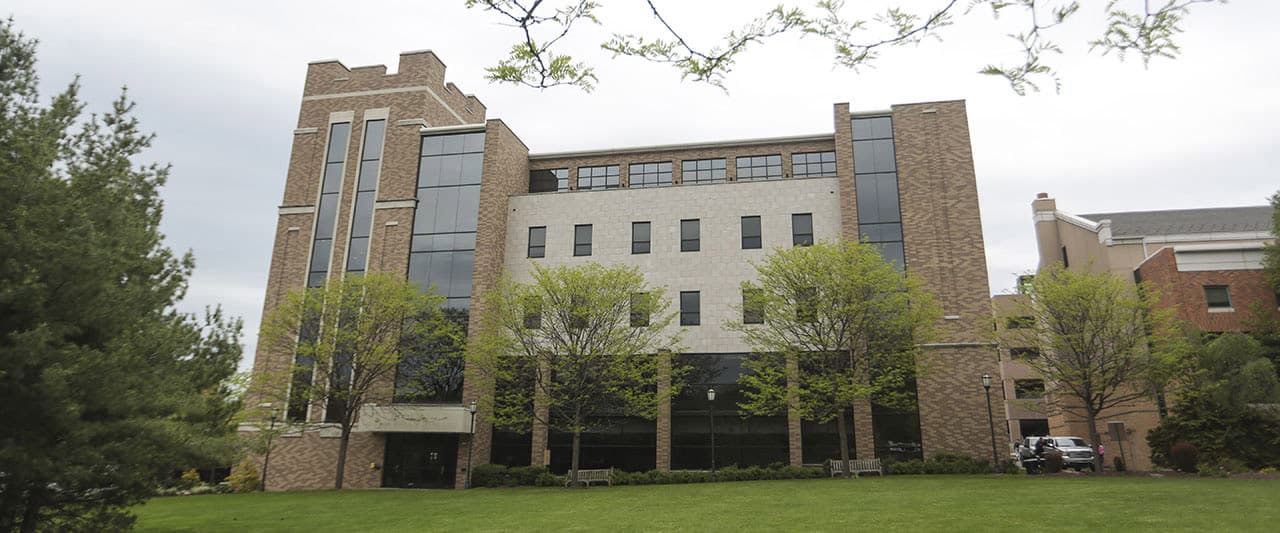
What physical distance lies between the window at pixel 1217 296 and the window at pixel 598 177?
2740 centimetres

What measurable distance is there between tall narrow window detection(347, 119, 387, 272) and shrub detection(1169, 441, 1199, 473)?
34.9 metres

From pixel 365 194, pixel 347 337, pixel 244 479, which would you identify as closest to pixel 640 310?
pixel 347 337

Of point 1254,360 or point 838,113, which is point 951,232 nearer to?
point 838,113

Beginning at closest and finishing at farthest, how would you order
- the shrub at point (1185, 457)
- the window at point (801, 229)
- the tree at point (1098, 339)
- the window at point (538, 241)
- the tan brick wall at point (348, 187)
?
the shrub at point (1185, 457) → the tree at point (1098, 339) → the tan brick wall at point (348, 187) → the window at point (801, 229) → the window at point (538, 241)

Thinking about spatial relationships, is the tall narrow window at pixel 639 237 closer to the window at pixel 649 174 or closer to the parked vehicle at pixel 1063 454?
the window at pixel 649 174

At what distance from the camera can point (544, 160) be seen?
1543 inches

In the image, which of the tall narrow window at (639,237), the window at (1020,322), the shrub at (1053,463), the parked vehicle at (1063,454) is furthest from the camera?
the tall narrow window at (639,237)

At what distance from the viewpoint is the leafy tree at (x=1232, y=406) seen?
24.7m

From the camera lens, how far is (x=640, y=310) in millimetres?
30391

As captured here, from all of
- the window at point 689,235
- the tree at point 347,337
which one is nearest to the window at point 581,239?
the window at point 689,235

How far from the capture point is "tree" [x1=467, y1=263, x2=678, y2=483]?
95.0 feet

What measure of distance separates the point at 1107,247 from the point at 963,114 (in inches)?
426

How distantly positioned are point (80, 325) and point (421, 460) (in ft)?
71.3

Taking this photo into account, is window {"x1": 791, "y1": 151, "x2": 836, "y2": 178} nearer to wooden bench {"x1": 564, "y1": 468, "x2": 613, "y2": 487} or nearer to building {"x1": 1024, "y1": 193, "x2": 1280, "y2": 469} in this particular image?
building {"x1": 1024, "y1": 193, "x2": 1280, "y2": 469}
